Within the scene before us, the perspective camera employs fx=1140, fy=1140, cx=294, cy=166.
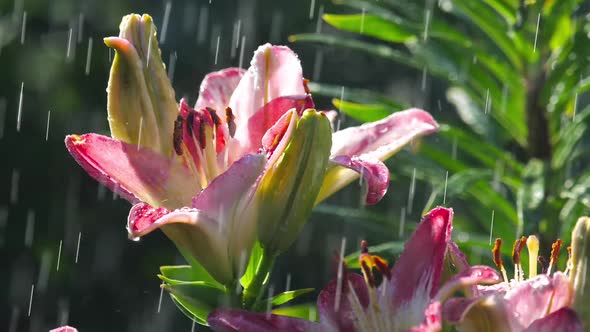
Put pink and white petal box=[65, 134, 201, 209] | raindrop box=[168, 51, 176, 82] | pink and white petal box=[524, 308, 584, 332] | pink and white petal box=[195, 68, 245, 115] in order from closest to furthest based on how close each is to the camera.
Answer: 1. pink and white petal box=[524, 308, 584, 332]
2. pink and white petal box=[65, 134, 201, 209]
3. pink and white petal box=[195, 68, 245, 115]
4. raindrop box=[168, 51, 176, 82]

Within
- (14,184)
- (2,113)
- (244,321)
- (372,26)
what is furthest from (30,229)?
(244,321)

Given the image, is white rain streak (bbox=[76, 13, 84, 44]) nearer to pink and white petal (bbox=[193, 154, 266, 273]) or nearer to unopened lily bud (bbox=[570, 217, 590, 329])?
pink and white petal (bbox=[193, 154, 266, 273])

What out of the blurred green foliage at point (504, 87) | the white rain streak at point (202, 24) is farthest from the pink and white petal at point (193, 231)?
the white rain streak at point (202, 24)

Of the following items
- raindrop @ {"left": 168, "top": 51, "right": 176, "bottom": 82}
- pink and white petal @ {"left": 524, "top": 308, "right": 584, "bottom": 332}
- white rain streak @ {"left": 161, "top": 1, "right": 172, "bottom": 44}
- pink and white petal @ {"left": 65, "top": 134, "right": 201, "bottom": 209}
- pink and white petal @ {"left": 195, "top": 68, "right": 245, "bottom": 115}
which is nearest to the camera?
pink and white petal @ {"left": 524, "top": 308, "right": 584, "bottom": 332}

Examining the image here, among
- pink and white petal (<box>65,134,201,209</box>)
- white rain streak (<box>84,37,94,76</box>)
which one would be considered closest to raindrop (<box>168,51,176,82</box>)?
white rain streak (<box>84,37,94,76</box>)

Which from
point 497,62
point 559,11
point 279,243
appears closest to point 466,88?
point 497,62

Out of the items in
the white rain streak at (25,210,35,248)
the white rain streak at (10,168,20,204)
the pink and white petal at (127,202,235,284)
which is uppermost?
the pink and white petal at (127,202,235,284)

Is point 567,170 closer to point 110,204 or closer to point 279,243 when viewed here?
point 279,243

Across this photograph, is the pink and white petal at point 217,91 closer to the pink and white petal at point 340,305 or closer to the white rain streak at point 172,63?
the pink and white petal at point 340,305
